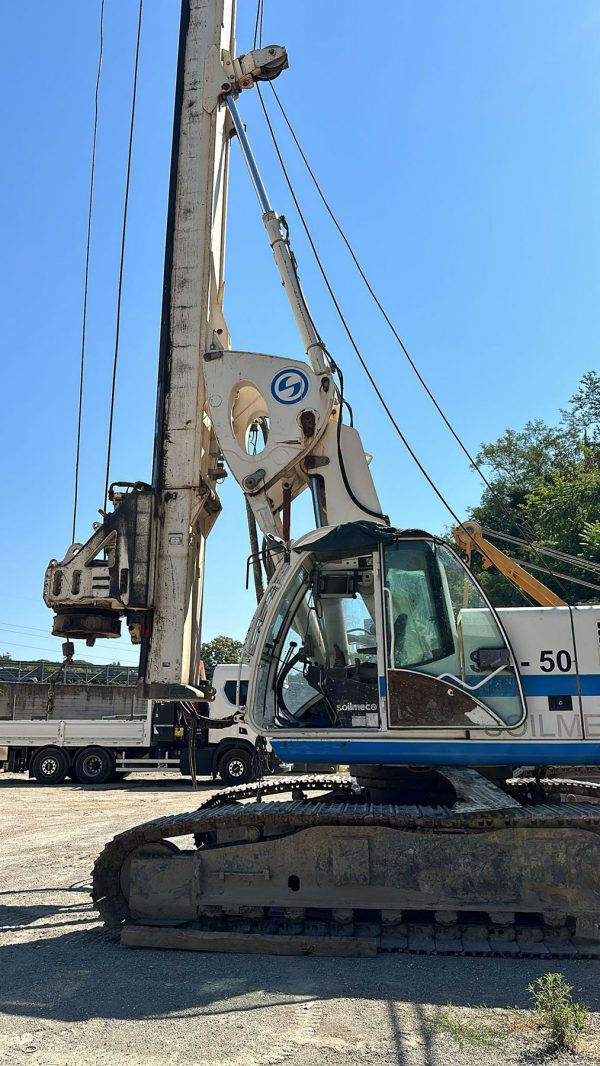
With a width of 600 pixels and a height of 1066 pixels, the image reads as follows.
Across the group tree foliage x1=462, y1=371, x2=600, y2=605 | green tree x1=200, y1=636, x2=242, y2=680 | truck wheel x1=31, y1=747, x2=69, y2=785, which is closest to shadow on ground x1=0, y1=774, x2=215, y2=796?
truck wheel x1=31, y1=747, x2=69, y2=785

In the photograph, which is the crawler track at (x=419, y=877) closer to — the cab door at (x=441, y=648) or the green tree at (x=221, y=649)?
the cab door at (x=441, y=648)

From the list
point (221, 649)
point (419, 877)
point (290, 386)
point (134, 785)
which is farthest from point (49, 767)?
point (221, 649)

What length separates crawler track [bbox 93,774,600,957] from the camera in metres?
4.99

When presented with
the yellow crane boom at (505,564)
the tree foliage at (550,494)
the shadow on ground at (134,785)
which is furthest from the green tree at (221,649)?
the yellow crane boom at (505,564)

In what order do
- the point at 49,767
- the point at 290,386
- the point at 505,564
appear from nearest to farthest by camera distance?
the point at 290,386 → the point at 505,564 → the point at 49,767

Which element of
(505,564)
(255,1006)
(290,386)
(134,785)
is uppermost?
(290,386)

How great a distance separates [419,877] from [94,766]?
14.9 meters

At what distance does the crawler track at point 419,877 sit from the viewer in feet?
16.4

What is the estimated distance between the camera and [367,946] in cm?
482

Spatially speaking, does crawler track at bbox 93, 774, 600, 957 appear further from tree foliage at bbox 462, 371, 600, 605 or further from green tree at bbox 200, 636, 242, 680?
green tree at bbox 200, 636, 242, 680

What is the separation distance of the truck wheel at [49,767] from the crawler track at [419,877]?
13792 mm

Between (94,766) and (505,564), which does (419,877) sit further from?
(94,766)

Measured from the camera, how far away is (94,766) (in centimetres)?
1833

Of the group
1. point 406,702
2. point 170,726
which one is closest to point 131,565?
point 406,702
